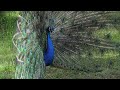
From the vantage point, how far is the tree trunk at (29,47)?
21.3 feet

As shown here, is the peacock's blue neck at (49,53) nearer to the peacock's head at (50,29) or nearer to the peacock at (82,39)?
the peacock's head at (50,29)

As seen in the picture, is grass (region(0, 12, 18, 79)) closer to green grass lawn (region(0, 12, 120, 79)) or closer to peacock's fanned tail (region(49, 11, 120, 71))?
green grass lawn (region(0, 12, 120, 79))

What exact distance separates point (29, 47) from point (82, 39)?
173 cm

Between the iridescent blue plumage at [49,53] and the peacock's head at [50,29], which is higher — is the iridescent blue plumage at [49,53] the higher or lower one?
the lower one

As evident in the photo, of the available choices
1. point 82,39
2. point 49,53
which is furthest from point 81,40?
point 49,53

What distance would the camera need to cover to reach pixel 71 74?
7797 millimetres

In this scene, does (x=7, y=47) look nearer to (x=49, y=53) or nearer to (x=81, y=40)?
(x=81, y=40)

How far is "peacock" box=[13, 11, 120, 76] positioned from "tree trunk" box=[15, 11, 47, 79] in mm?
1139

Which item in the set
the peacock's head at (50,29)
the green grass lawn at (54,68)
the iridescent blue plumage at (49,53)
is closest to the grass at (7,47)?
the green grass lawn at (54,68)

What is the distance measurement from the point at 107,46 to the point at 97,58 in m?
0.28

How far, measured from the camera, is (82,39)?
8.06 meters

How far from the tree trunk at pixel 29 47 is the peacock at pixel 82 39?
1.14 meters
